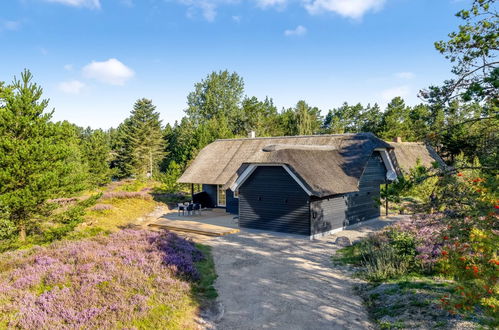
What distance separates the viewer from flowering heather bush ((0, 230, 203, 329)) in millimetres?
6938

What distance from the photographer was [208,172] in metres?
23.3

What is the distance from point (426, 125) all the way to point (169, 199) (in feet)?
73.3

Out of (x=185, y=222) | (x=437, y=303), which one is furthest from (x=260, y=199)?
(x=437, y=303)

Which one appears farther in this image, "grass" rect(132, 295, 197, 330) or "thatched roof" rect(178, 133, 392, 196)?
"thatched roof" rect(178, 133, 392, 196)

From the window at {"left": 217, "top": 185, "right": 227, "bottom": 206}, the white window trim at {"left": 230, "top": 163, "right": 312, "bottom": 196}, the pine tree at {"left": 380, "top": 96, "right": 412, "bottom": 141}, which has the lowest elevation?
the window at {"left": 217, "top": 185, "right": 227, "bottom": 206}

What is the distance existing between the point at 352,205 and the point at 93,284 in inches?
545

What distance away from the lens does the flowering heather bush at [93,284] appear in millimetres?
6938

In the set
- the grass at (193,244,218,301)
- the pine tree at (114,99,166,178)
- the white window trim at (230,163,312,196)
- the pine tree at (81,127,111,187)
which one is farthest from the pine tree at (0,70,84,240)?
the pine tree at (114,99,166,178)

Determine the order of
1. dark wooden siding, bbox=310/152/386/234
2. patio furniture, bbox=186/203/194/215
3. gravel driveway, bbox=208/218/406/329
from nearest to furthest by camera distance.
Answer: gravel driveway, bbox=208/218/406/329
dark wooden siding, bbox=310/152/386/234
patio furniture, bbox=186/203/194/215

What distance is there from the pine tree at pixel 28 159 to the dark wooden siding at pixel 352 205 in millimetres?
10284

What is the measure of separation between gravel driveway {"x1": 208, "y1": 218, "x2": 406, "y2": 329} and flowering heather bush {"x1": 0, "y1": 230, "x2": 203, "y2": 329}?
1279mm

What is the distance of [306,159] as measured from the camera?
1658 cm

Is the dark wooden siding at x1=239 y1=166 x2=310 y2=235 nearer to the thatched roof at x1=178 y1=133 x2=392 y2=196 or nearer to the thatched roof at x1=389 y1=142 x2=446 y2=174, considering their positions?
the thatched roof at x1=178 y1=133 x2=392 y2=196

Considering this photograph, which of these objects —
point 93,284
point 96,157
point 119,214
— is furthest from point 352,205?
point 96,157
